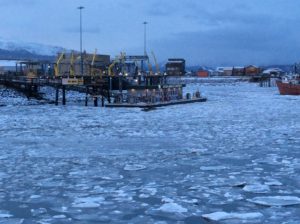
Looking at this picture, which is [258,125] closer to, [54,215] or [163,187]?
[163,187]

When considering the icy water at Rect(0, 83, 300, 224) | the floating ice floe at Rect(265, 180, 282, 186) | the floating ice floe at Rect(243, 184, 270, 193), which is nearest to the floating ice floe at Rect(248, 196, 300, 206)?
the icy water at Rect(0, 83, 300, 224)

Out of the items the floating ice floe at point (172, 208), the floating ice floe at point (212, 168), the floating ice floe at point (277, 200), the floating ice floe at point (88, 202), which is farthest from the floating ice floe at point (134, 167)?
the floating ice floe at point (277, 200)

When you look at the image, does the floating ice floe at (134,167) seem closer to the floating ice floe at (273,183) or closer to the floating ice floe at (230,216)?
the floating ice floe at (273,183)

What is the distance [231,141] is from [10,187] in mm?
8318

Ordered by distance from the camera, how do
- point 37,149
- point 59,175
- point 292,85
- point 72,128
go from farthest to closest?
point 292,85
point 72,128
point 37,149
point 59,175

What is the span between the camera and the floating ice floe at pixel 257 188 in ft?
28.7

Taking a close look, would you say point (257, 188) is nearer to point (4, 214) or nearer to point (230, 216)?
point (230, 216)

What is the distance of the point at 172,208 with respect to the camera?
7.58 metres

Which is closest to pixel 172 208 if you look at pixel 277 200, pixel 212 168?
pixel 277 200

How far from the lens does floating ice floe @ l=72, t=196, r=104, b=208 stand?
778 cm

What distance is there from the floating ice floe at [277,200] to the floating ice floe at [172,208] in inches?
48.2

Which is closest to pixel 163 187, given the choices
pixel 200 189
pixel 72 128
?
pixel 200 189

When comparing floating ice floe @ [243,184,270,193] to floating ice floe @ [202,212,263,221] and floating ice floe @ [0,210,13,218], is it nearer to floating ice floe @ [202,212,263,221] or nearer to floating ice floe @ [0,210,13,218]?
floating ice floe @ [202,212,263,221]

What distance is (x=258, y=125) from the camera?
69.6 ft
